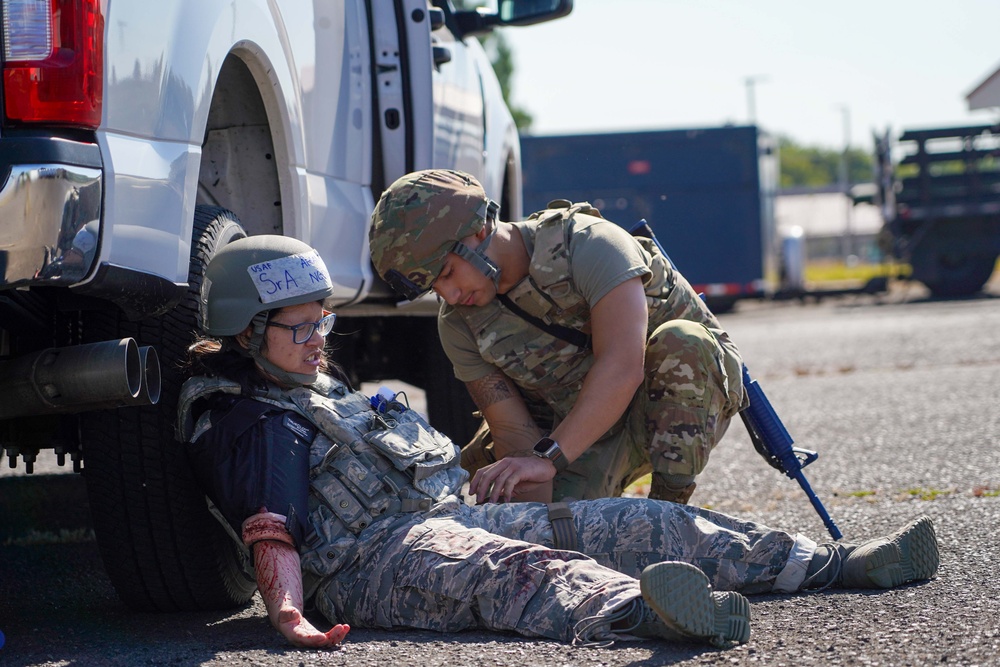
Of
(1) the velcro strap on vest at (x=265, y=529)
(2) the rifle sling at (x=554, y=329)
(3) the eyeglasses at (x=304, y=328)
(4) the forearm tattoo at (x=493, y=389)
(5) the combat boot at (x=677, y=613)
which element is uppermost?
(3) the eyeglasses at (x=304, y=328)

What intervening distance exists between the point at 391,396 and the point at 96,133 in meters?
1.06

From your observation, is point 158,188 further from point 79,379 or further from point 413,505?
point 413,505

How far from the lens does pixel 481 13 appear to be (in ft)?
17.1

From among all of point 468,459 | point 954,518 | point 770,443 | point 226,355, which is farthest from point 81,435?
point 954,518

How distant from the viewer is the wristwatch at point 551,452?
3.38m

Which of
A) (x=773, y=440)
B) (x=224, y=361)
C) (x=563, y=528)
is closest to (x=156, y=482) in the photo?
(x=224, y=361)

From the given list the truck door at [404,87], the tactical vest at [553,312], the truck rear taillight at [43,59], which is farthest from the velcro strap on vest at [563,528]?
the truck door at [404,87]

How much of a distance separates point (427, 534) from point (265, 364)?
1.85ft

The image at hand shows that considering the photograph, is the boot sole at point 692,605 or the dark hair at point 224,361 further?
the dark hair at point 224,361

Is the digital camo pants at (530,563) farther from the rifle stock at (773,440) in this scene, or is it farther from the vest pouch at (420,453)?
the rifle stock at (773,440)

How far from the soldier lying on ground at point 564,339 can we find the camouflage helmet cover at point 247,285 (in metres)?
0.46

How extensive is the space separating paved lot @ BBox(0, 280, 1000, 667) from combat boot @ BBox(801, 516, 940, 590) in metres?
0.05

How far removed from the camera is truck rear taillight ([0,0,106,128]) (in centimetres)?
243

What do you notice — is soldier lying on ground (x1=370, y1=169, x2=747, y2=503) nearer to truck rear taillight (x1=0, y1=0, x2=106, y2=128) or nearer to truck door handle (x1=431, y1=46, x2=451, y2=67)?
truck door handle (x1=431, y1=46, x2=451, y2=67)
